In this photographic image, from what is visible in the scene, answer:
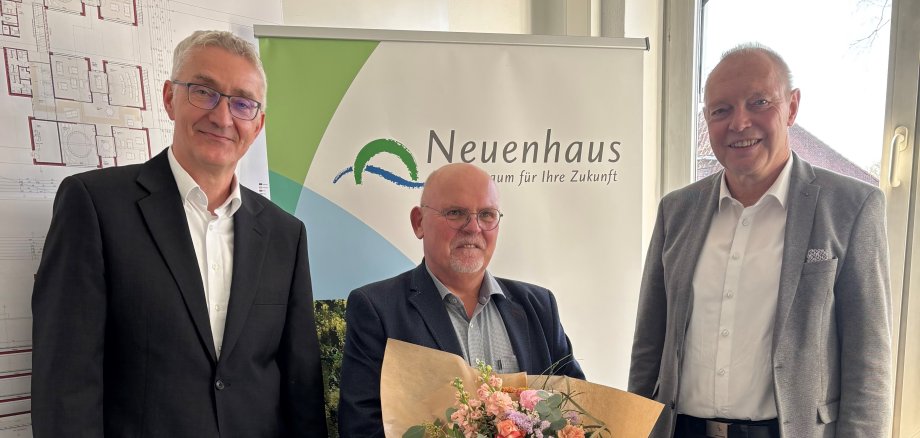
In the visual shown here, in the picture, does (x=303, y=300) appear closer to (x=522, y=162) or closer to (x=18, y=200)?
(x=18, y=200)

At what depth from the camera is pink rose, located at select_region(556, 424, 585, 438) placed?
115cm

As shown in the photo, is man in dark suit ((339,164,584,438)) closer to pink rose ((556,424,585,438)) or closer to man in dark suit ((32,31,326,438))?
man in dark suit ((32,31,326,438))

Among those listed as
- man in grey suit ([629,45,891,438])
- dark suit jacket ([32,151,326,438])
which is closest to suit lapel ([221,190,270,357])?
dark suit jacket ([32,151,326,438])

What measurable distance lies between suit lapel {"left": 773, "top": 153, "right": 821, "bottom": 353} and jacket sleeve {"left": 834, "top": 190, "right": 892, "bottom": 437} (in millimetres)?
117

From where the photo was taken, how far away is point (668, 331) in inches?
75.7

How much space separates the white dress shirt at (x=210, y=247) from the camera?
1545 mm

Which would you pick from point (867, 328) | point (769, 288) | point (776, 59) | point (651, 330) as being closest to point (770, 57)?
point (776, 59)

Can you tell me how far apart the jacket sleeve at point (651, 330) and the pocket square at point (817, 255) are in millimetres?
502

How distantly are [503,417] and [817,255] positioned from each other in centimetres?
114

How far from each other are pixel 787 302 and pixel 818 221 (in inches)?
10.5

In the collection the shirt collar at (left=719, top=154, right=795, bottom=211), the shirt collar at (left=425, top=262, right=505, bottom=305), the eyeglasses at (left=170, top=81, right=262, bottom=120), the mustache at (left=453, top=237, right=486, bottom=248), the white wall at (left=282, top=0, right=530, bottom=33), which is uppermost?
the white wall at (left=282, top=0, right=530, bottom=33)

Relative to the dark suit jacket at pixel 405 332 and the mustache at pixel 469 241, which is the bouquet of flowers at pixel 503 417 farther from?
the mustache at pixel 469 241

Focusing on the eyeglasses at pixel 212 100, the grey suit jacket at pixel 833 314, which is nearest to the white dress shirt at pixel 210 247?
the eyeglasses at pixel 212 100

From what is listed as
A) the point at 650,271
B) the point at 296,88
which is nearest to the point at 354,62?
the point at 296,88
